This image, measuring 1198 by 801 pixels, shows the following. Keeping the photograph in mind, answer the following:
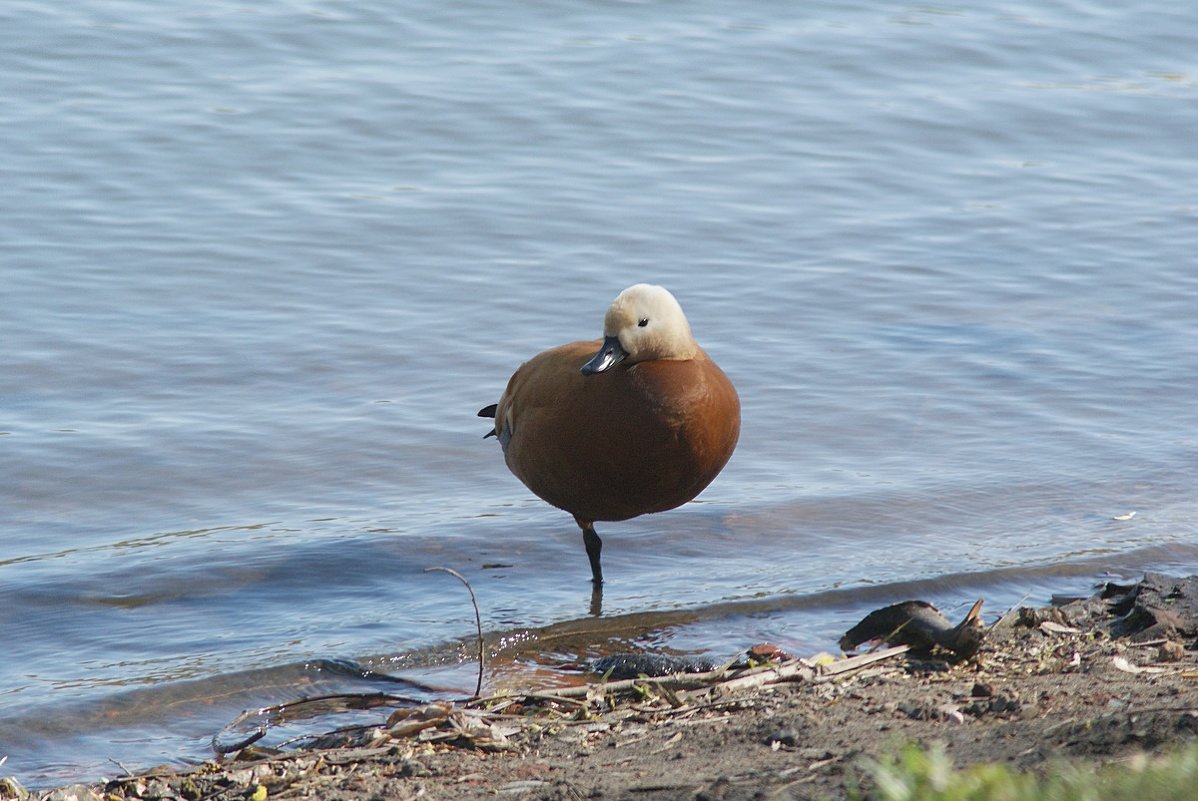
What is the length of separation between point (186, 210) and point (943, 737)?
832 centimetres

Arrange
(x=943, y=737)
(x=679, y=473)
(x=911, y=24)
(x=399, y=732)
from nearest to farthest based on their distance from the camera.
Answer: (x=943, y=737), (x=399, y=732), (x=679, y=473), (x=911, y=24)

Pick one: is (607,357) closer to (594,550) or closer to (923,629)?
(594,550)

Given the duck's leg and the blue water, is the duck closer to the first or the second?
the duck's leg

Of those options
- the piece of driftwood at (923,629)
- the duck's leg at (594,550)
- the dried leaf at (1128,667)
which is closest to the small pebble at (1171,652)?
the dried leaf at (1128,667)

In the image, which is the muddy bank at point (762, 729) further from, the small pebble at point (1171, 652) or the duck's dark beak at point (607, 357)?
the duck's dark beak at point (607, 357)

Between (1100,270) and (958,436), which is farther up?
(1100,270)

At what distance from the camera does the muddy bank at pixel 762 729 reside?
3.63 m

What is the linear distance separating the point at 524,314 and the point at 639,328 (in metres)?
3.76

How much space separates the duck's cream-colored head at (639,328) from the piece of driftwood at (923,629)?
53.5 inches

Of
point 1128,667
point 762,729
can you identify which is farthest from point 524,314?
point 762,729

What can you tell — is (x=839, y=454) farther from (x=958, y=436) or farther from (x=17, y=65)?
(x=17, y=65)

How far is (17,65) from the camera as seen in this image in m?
13.0

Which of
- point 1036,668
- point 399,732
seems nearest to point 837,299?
point 1036,668

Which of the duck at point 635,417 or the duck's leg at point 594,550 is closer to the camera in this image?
the duck at point 635,417
